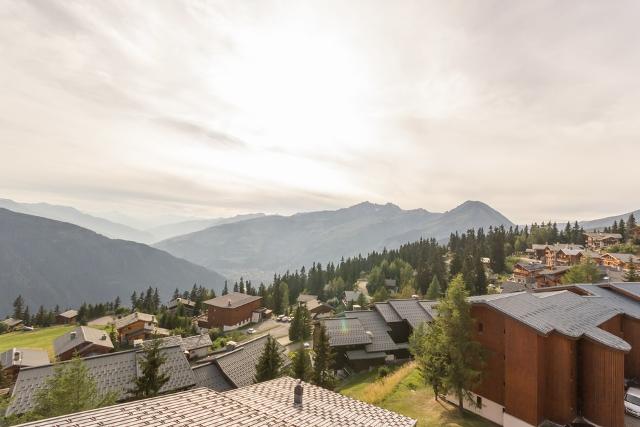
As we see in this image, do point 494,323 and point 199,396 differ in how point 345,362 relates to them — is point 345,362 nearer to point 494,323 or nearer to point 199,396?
point 494,323

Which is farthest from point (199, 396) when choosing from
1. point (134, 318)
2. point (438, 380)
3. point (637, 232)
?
point (637, 232)

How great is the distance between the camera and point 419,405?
3203 cm

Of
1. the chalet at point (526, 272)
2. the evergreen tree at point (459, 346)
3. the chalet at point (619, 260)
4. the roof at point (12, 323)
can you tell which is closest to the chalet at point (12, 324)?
the roof at point (12, 323)

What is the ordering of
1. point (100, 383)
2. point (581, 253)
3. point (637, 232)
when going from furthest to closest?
point (637, 232)
point (581, 253)
point (100, 383)

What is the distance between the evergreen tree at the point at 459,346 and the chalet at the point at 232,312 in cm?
8378

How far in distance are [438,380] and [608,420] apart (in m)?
12.3

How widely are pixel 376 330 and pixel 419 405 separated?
24.1 metres

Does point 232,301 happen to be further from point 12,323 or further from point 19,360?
point 12,323

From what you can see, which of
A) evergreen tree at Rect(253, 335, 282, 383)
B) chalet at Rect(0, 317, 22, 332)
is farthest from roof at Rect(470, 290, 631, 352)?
chalet at Rect(0, 317, 22, 332)

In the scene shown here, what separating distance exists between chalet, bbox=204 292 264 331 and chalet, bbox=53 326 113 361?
32005 mm

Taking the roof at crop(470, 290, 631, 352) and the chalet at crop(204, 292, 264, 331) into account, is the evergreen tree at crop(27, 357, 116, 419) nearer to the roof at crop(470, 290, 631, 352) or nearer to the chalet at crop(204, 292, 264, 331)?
the roof at crop(470, 290, 631, 352)

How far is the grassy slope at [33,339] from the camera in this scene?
90.5 m

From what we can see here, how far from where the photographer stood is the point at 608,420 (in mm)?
23953

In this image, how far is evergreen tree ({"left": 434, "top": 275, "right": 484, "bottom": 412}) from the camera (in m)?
27.8
